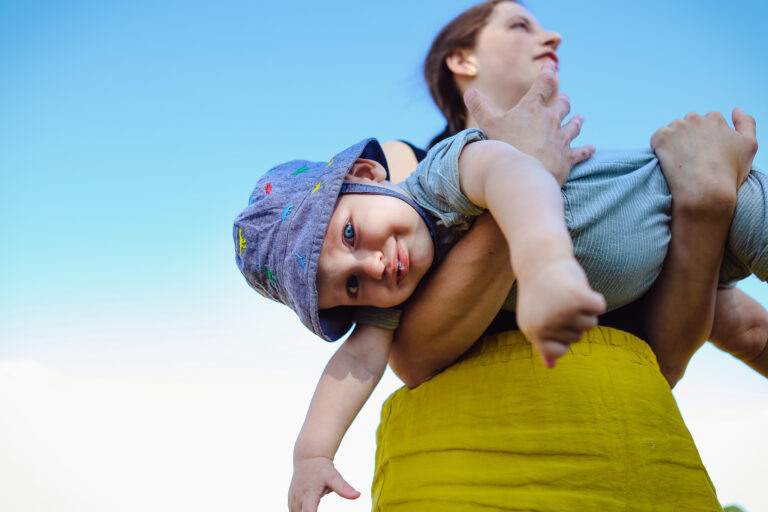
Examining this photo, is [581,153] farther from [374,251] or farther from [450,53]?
[450,53]

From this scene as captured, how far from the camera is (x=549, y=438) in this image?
1.16 m

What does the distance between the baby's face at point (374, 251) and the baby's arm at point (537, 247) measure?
0.25 m

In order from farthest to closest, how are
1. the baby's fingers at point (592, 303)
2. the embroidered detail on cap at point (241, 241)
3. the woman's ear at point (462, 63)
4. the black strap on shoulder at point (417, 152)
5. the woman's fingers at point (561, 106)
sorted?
the woman's ear at point (462, 63) < the black strap on shoulder at point (417, 152) < the embroidered detail on cap at point (241, 241) < the woman's fingers at point (561, 106) < the baby's fingers at point (592, 303)

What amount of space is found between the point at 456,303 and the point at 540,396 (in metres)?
0.27

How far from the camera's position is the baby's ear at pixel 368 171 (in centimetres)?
160

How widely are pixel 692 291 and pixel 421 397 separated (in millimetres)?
698

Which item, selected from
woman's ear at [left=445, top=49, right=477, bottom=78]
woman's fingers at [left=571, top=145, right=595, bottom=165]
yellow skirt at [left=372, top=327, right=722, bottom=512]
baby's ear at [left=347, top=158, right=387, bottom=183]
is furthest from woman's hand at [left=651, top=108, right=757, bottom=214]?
woman's ear at [left=445, top=49, right=477, bottom=78]

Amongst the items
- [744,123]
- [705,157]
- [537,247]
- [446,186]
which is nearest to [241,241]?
[446,186]

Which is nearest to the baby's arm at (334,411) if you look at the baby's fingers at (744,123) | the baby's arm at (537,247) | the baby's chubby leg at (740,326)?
the baby's arm at (537,247)

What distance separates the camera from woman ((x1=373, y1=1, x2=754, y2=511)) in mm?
1134

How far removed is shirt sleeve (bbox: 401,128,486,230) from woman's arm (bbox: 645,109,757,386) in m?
0.50

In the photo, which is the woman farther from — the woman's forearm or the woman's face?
the woman's face

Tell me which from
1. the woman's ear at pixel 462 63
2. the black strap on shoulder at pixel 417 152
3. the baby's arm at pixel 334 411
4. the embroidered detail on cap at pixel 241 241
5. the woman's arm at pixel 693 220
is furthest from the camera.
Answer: the woman's ear at pixel 462 63

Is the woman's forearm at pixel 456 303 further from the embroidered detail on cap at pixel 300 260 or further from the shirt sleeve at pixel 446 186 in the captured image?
the embroidered detail on cap at pixel 300 260
